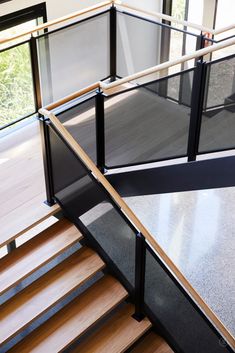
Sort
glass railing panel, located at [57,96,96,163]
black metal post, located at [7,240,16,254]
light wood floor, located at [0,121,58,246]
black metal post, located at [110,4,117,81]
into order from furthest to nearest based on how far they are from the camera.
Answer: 1. black metal post, located at [110,4,117,81]
2. black metal post, located at [7,240,16,254]
3. light wood floor, located at [0,121,58,246]
4. glass railing panel, located at [57,96,96,163]

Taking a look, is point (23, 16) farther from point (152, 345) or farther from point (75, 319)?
point (152, 345)

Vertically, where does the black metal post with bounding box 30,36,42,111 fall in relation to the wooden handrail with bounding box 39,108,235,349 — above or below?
above

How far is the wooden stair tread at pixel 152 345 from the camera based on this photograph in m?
4.67

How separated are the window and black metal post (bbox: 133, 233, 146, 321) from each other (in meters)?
2.44

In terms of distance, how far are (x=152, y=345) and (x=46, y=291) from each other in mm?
1030

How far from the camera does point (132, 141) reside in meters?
4.79

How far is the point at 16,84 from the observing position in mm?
5859

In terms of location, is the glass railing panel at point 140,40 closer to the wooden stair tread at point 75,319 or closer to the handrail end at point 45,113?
the handrail end at point 45,113

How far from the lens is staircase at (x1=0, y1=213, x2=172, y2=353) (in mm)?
4430

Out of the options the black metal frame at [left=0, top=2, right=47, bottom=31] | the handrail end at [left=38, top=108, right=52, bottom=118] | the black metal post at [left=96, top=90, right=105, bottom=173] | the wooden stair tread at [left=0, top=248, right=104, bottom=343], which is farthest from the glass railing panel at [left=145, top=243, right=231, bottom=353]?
the black metal frame at [left=0, top=2, right=47, bottom=31]

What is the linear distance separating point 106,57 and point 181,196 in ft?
7.00

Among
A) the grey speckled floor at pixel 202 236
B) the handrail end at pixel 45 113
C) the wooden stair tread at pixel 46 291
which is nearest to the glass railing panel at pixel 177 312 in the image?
the wooden stair tread at pixel 46 291

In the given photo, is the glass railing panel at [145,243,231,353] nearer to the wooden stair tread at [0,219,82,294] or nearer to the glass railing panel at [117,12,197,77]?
the wooden stair tread at [0,219,82,294]

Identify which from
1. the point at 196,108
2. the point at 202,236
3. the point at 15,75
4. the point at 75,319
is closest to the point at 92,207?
the point at 75,319
